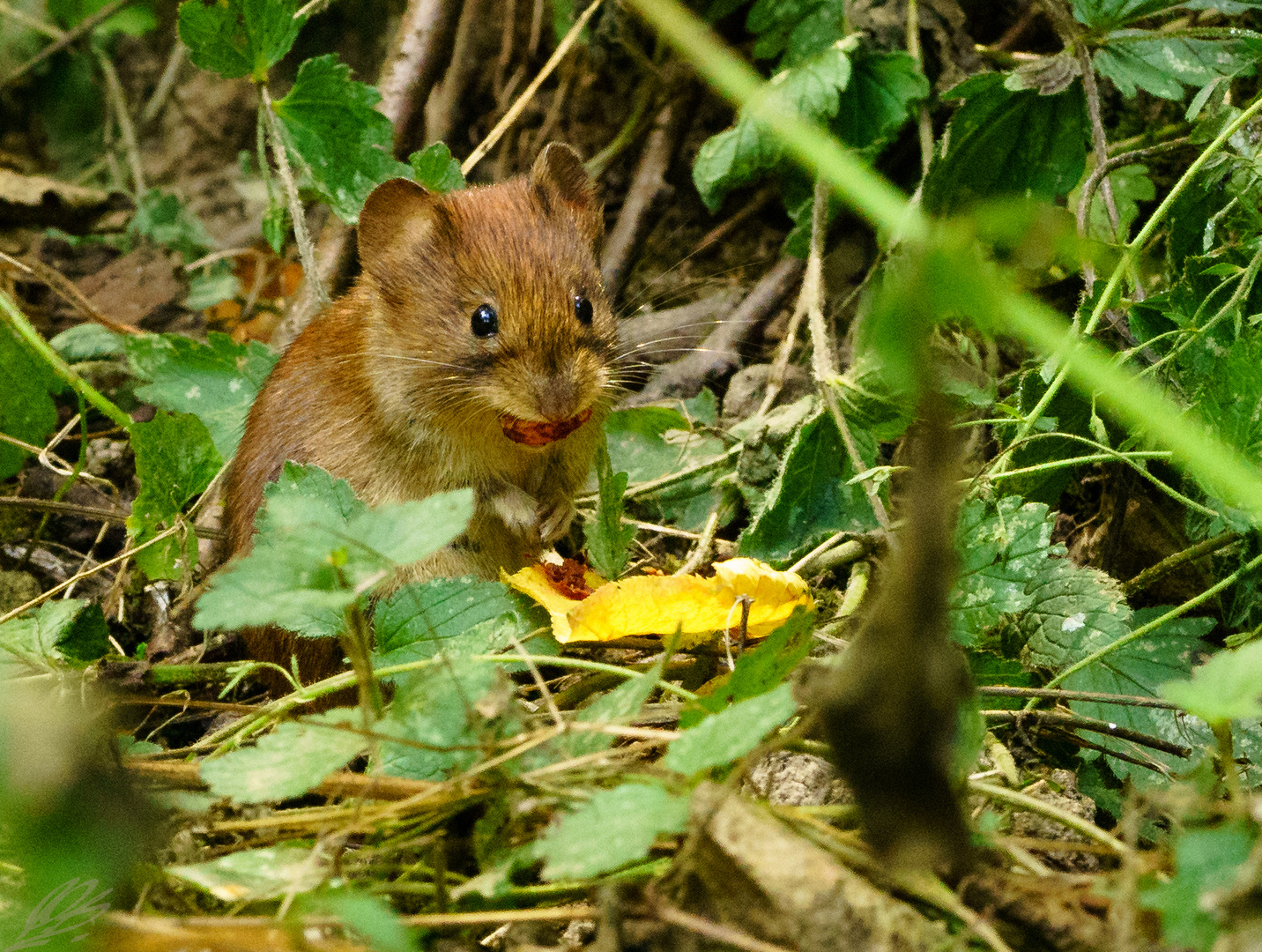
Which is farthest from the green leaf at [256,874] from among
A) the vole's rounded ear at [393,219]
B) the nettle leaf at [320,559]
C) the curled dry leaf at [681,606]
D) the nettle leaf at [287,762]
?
the vole's rounded ear at [393,219]

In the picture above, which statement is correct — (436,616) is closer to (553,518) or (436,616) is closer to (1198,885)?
(553,518)

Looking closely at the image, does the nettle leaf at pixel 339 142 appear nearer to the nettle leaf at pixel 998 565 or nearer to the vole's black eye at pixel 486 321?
the vole's black eye at pixel 486 321

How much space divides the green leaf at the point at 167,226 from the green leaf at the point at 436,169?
1.88 m

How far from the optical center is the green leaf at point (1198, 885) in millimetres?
1394

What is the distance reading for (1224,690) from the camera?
4.97 ft

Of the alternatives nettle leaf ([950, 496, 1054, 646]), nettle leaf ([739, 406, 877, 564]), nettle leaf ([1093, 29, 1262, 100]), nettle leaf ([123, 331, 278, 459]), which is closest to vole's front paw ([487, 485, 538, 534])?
nettle leaf ([739, 406, 877, 564])

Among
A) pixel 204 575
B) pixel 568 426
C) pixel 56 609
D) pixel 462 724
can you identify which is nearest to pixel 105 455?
pixel 204 575

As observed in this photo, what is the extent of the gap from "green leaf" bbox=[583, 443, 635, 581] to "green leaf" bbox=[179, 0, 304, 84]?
1.78 meters

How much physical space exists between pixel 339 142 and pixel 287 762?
251 centimetres

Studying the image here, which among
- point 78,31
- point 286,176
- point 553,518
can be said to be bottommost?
point 553,518

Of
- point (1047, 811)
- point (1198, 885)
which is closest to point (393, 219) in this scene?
point (1047, 811)

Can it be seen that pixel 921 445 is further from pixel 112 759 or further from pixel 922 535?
pixel 112 759

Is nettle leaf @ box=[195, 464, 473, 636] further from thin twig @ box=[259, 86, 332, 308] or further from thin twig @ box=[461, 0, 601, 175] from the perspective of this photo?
thin twig @ box=[461, 0, 601, 175]

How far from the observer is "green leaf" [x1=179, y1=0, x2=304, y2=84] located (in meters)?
3.49
